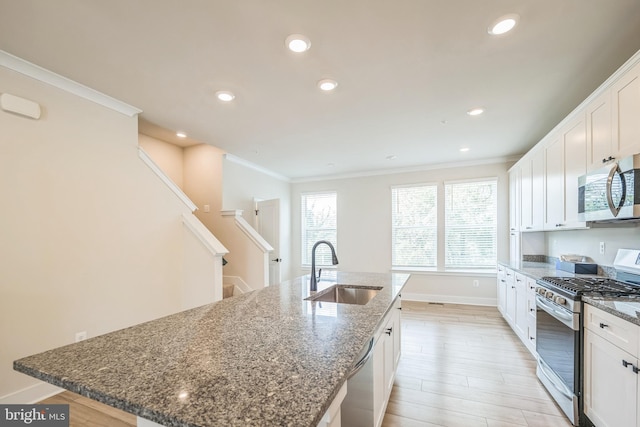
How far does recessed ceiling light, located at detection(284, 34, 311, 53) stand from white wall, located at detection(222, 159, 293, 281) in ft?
9.86

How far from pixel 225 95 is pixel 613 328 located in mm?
3330

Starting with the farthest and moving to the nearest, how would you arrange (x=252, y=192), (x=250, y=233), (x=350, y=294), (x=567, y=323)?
(x=252, y=192), (x=250, y=233), (x=350, y=294), (x=567, y=323)

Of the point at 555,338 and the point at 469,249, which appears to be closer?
the point at 555,338

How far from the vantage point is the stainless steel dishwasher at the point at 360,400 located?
154 centimetres

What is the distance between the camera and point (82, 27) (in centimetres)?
179

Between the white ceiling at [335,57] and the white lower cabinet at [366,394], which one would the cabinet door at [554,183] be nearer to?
the white ceiling at [335,57]

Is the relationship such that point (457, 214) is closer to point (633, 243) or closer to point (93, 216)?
point (633, 243)

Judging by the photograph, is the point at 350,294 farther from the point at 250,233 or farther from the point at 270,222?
the point at 270,222

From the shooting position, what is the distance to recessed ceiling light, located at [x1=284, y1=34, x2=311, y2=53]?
6.15 feet

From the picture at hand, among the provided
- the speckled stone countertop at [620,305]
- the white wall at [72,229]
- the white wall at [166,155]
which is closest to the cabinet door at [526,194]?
the speckled stone countertop at [620,305]

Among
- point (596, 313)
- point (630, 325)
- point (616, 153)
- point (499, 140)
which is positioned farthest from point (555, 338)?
point (499, 140)

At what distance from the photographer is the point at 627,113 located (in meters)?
1.86

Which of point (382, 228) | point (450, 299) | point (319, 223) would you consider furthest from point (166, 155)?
point (450, 299)

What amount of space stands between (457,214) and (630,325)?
13.1ft
